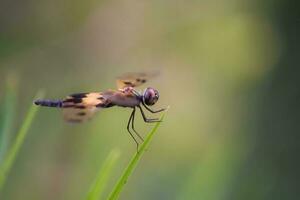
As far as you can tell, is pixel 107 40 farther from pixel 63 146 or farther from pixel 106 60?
pixel 63 146

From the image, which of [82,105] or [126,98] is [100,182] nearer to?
[82,105]

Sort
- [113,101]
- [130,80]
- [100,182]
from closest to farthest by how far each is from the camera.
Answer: [100,182] < [113,101] < [130,80]

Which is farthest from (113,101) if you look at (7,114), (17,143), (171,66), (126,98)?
(171,66)

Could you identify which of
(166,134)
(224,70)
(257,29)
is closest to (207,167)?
(166,134)

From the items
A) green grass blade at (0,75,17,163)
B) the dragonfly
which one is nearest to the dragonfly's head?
the dragonfly

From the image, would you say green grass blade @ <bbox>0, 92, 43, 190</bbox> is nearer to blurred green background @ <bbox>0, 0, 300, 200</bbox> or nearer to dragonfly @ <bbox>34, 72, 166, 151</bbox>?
dragonfly @ <bbox>34, 72, 166, 151</bbox>

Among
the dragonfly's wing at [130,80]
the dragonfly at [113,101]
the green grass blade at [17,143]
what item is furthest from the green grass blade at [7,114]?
the dragonfly's wing at [130,80]

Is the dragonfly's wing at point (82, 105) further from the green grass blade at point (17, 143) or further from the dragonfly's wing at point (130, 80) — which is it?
the green grass blade at point (17, 143)

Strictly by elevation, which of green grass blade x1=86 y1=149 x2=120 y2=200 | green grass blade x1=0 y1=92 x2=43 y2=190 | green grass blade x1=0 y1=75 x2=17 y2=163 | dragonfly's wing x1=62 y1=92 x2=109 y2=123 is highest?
dragonfly's wing x1=62 y1=92 x2=109 y2=123
